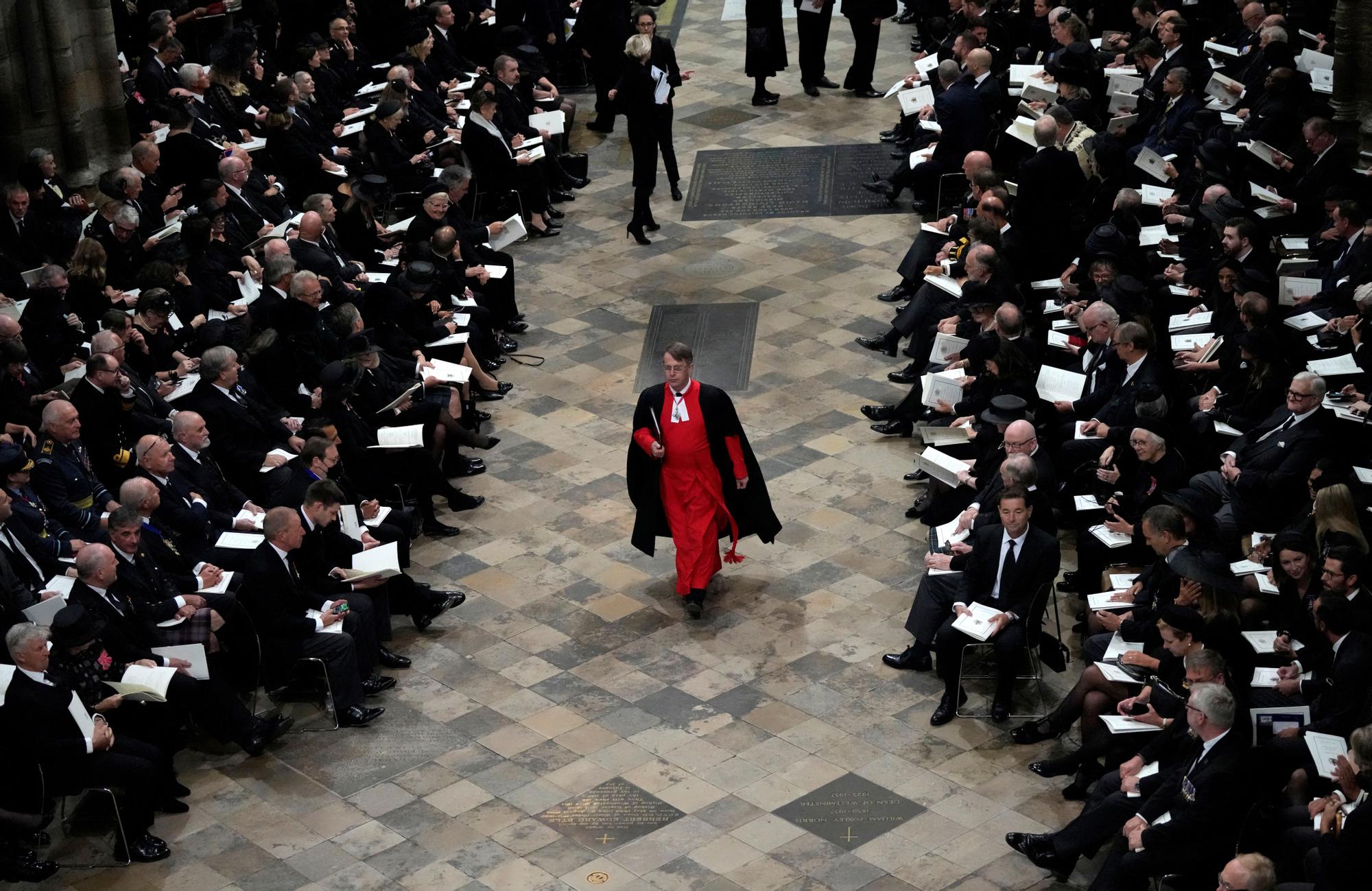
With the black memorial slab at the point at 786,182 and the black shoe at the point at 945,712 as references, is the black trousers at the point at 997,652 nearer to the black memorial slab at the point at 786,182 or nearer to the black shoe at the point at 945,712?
the black shoe at the point at 945,712

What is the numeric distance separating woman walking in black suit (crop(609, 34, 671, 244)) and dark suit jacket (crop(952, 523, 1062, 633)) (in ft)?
27.6

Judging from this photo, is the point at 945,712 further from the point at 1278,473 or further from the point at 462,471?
the point at 462,471

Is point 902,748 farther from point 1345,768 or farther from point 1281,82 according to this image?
point 1281,82

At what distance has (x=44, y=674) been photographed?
1024cm

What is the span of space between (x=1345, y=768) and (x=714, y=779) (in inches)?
155

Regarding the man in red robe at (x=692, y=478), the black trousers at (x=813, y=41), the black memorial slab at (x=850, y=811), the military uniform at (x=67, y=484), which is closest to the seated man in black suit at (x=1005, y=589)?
the black memorial slab at (x=850, y=811)

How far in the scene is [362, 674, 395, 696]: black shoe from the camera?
1205 cm

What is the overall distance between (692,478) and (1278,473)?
157 inches

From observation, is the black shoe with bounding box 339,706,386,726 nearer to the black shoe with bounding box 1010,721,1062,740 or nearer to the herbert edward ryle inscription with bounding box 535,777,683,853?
the herbert edward ryle inscription with bounding box 535,777,683,853

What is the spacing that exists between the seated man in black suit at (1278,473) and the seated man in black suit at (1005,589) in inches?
47.4

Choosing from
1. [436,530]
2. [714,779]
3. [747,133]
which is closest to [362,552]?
[436,530]

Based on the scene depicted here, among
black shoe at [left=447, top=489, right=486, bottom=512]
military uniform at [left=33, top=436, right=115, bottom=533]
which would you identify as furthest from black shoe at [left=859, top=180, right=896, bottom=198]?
military uniform at [left=33, top=436, right=115, bottom=533]

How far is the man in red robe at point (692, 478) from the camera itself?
1249 cm

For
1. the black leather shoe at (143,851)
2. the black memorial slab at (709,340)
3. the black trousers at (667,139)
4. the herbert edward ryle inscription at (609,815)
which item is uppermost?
the black trousers at (667,139)
